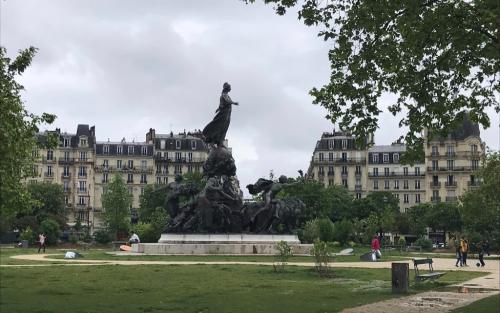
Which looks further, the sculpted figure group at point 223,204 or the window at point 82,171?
the window at point 82,171

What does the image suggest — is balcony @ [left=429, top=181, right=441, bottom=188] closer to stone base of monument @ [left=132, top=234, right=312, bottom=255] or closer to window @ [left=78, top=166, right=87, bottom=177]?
window @ [left=78, top=166, right=87, bottom=177]

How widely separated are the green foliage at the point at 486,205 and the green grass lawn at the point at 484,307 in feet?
115

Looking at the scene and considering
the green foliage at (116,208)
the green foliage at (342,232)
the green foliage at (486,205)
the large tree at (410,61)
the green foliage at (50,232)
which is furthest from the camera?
the green foliage at (116,208)

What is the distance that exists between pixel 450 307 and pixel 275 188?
2791 centimetres

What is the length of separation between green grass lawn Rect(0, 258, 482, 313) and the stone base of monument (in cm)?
1183

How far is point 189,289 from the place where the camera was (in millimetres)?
19344

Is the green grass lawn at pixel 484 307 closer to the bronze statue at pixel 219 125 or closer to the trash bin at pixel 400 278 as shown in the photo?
the trash bin at pixel 400 278

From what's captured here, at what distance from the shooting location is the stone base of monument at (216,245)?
4006 centimetres

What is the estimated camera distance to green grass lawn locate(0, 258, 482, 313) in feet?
51.2

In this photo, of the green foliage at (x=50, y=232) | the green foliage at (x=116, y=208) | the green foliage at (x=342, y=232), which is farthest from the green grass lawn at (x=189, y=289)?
the green foliage at (x=116, y=208)

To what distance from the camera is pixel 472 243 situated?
5997 cm

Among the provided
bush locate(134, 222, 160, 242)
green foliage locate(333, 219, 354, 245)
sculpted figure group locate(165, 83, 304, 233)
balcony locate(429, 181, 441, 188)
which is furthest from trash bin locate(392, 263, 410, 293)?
balcony locate(429, 181, 441, 188)

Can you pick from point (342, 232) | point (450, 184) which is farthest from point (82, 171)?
point (342, 232)

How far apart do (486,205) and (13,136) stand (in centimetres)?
4698
